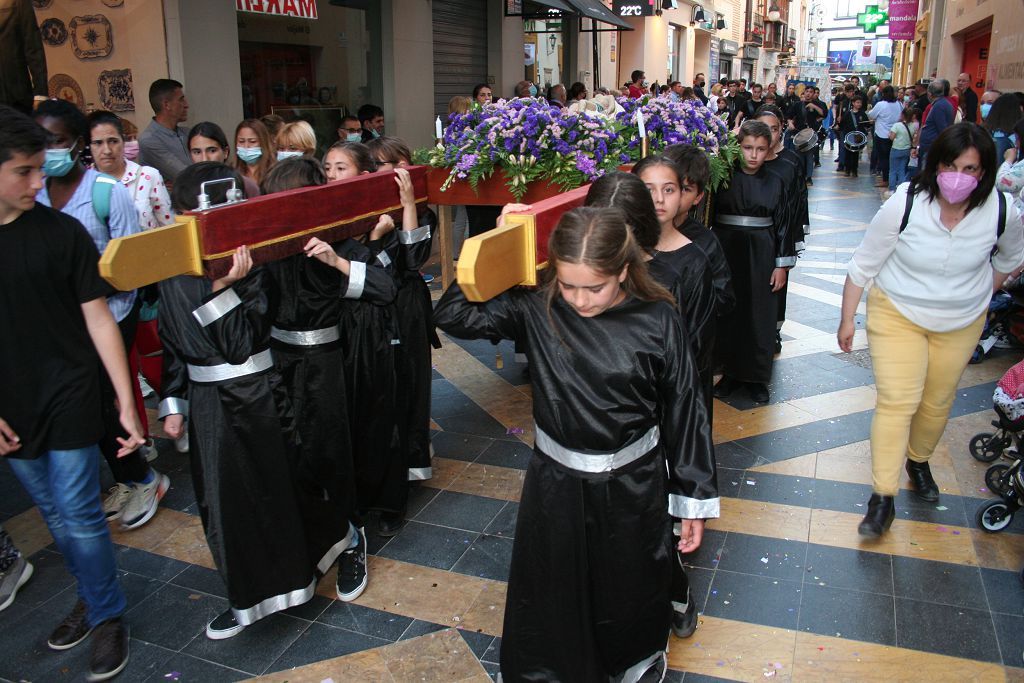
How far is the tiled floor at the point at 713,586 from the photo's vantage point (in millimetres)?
3258

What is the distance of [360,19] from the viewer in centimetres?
1116

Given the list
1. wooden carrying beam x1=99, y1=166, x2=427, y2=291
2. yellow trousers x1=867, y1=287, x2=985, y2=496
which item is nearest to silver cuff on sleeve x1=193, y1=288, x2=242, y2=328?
wooden carrying beam x1=99, y1=166, x2=427, y2=291

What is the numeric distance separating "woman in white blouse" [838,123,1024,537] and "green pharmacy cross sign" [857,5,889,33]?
175 feet

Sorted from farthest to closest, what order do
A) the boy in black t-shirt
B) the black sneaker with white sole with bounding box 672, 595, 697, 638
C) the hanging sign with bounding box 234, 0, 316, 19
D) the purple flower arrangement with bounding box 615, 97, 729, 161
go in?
the hanging sign with bounding box 234, 0, 316, 19 → the purple flower arrangement with bounding box 615, 97, 729, 161 → the black sneaker with white sole with bounding box 672, 595, 697, 638 → the boy in black t-shirt

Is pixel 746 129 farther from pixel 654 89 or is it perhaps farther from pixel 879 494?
pixel 654 89

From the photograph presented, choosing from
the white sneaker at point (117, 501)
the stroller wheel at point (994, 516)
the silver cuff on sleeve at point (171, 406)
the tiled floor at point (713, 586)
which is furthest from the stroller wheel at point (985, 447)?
the white sneaker at point (117, 501)

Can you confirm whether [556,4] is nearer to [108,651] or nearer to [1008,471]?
[1008,471]

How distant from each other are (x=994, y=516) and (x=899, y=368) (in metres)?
0.91

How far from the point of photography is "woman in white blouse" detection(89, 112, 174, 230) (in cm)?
481

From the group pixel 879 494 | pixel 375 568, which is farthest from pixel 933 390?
pixel 375 568

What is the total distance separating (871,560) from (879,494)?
0.34m

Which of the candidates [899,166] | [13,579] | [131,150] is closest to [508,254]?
[13,579]

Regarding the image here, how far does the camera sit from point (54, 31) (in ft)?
26.5

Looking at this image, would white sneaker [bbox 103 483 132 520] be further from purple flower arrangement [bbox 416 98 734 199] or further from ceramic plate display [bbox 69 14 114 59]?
ceramic plate display [bbox 69 14 114 59]
